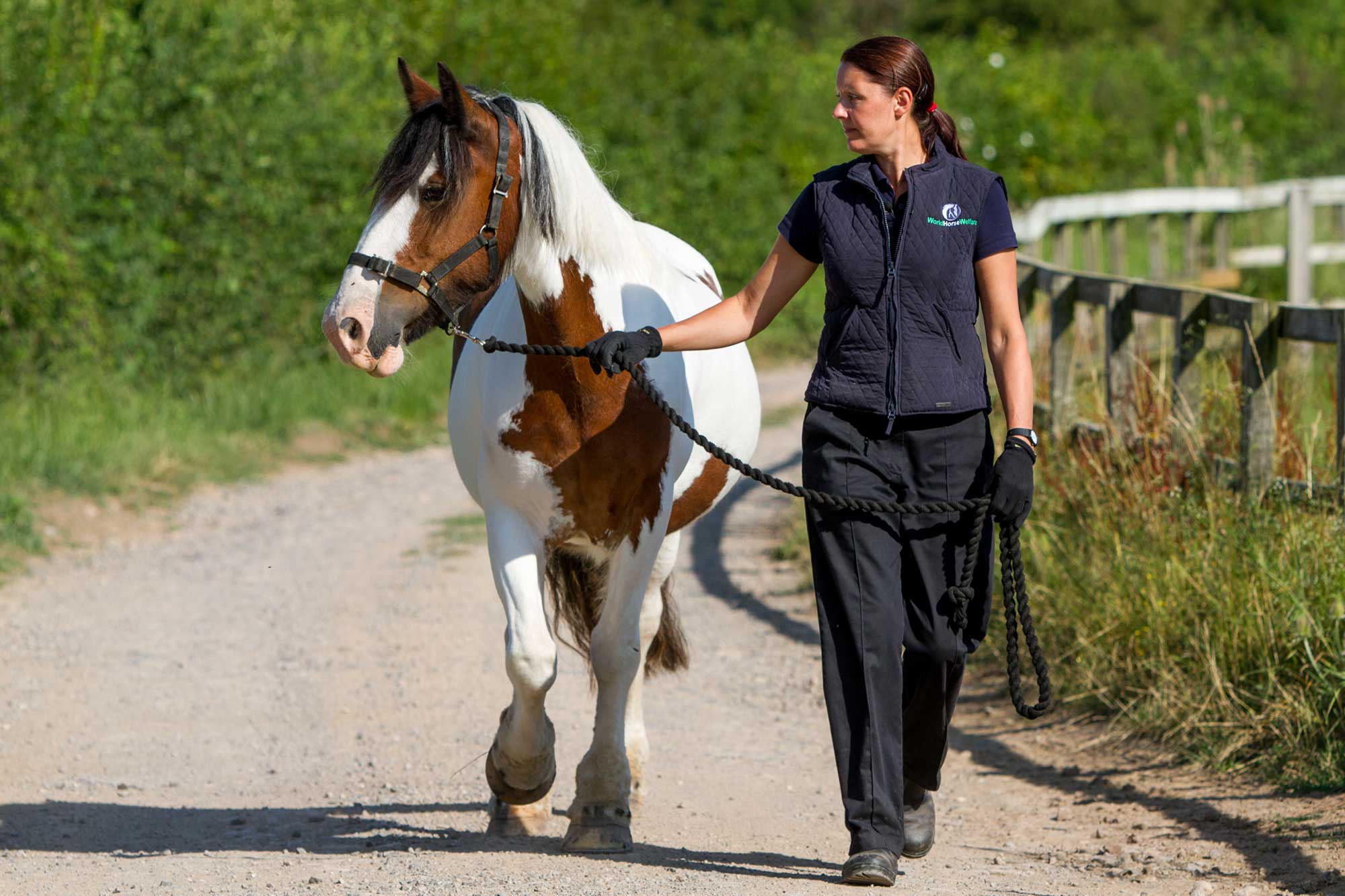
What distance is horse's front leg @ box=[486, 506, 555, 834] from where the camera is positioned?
158 inches

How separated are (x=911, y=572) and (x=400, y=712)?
2.56 meters

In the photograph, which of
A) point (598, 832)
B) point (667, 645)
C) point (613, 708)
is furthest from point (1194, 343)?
point (598, 832)

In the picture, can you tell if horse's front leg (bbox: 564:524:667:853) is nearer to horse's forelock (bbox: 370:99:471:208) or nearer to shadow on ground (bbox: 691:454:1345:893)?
horse's forelock (bbox: 370:99:471:208)

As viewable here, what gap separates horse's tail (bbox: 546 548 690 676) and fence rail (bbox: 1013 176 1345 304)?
260 inches

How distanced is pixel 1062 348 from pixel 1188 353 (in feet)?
4.14

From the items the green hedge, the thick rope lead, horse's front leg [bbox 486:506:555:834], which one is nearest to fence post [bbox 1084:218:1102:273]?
the green hedge

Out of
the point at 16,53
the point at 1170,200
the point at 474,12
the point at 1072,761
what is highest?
the point at 474,12

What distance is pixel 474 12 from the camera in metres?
15.4

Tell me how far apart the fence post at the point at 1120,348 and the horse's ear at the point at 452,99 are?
348 cm

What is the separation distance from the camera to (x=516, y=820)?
438 centimetres

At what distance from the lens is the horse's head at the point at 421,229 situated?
3566 mm

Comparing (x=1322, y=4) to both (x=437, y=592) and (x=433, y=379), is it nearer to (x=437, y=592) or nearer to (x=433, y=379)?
(x=433, y=379)

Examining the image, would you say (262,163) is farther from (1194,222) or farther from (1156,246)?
(1194,222)

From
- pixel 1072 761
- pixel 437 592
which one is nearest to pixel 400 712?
pixel 437 592
